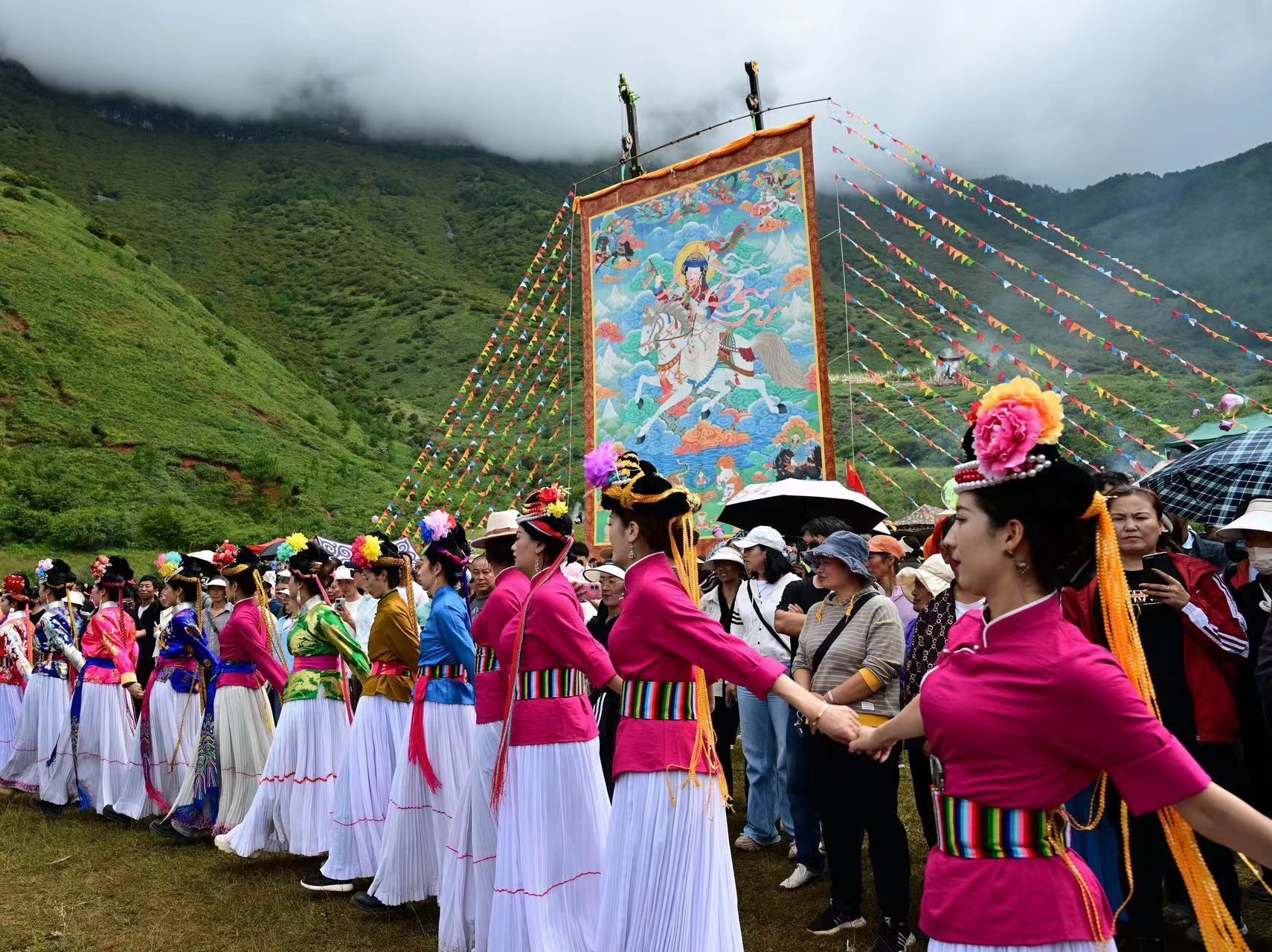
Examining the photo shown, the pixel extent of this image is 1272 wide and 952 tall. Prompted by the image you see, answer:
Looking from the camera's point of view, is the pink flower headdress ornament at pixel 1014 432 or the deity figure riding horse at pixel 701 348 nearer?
the pink flower headdress ornament at pixel 1014 432

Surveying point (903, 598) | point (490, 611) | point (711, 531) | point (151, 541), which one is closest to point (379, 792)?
point (490, 611)

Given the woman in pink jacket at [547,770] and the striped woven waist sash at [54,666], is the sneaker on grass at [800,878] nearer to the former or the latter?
the woman in pink jacket at [547,770]

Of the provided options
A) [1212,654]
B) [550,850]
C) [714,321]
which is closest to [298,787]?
[550,850]

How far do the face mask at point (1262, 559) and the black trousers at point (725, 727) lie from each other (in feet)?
11.8

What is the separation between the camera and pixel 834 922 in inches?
200

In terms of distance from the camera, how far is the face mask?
4.54 meters

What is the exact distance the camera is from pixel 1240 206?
66562mm

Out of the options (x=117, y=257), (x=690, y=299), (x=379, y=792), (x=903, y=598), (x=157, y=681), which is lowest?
(x=379, y=792)

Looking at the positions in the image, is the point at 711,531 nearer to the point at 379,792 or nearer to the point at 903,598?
the point at 903,598

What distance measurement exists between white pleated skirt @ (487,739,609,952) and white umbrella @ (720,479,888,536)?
470 centimetres

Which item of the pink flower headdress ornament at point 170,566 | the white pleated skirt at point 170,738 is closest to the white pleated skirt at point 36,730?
the white pleated skirt at point 170,738

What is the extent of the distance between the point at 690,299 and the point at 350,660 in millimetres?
9209

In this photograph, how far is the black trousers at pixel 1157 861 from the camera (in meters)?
4.20

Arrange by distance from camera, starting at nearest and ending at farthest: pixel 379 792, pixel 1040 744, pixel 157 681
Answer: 1. pixel 1040 744
2. pixel 379 792
3. pixel 157 681
